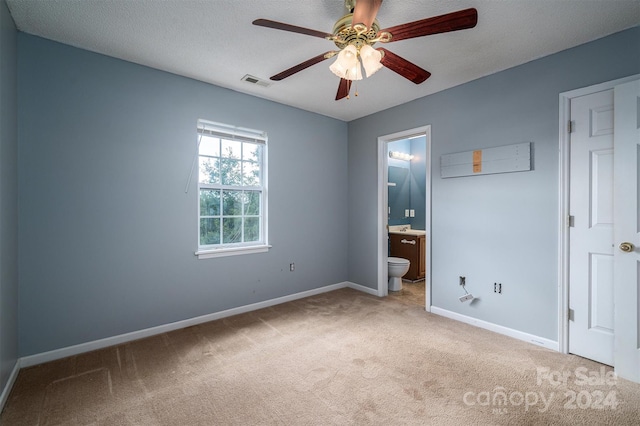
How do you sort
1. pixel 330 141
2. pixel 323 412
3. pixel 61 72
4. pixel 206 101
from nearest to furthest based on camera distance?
1. pixel 323 412
2. pixel 61 72
3. pixel 206 101
4. pixel 330 141

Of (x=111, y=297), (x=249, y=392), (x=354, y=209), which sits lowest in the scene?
(x=249, y=392)

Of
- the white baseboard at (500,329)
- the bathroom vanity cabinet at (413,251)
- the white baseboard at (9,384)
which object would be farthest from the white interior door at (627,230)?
the white baseboard at (9,384)

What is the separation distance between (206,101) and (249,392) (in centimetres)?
280

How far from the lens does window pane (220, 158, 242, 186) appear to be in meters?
3.30

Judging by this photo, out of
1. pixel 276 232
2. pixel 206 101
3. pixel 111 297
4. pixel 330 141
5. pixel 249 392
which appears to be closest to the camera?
pixel 249 392

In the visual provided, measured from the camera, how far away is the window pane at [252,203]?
11.5 ft

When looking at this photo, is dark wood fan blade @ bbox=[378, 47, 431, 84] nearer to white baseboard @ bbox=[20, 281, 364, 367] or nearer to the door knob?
the door knob

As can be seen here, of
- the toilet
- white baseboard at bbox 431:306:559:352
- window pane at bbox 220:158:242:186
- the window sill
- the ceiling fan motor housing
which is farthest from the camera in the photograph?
the toilet

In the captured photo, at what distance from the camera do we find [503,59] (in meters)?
2.59

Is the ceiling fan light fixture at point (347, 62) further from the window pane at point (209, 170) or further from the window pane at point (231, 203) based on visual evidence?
the window pane at point (231, 203)

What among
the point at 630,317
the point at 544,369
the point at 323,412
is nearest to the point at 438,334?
the point at 544,369

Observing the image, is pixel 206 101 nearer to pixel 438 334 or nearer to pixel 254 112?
pixel 254 112

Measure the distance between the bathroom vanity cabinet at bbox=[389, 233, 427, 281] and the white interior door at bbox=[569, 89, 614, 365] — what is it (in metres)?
2.34

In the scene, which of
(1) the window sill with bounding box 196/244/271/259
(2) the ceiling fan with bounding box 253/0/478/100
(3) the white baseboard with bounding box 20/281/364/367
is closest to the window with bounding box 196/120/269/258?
(1) the window sill with bounding box 196/244/271/259
